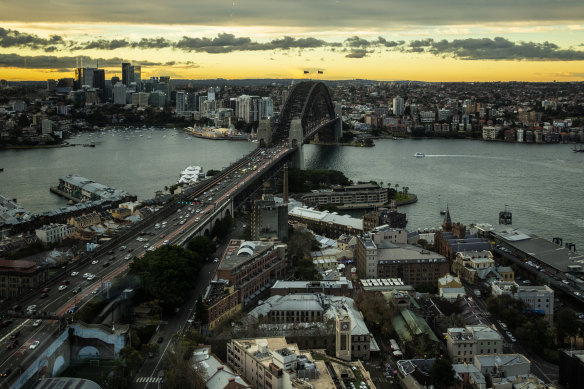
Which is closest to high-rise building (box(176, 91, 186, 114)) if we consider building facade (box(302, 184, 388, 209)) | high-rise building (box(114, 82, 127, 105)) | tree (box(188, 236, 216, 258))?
high-rise building (box(114, 82, 127, 105))

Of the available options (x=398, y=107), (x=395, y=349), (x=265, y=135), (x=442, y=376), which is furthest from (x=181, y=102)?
(x=442, y=376)

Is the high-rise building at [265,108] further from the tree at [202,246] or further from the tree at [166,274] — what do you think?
the tree at [166,274]

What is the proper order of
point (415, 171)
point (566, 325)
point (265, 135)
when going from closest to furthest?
point (566, 325) → point (415, 171) → point (265, 135)

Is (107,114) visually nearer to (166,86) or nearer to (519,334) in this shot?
(166,86)

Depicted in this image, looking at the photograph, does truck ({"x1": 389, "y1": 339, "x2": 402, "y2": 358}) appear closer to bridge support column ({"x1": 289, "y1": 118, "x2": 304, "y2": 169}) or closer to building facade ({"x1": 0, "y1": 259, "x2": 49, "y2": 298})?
building facade ({"x1": 0, "y1": 259, "x2": 49, "y2": 298})

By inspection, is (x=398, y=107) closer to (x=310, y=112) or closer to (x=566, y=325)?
(x=310, y=112)

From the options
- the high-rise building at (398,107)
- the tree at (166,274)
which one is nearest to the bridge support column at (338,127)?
the high-rise building at (398,107)
